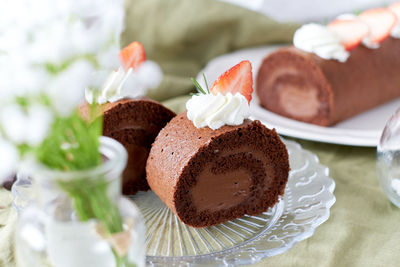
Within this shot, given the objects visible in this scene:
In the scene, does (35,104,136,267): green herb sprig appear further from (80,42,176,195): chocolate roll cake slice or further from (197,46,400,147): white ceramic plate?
(197,46,400,147): white ceramic plate

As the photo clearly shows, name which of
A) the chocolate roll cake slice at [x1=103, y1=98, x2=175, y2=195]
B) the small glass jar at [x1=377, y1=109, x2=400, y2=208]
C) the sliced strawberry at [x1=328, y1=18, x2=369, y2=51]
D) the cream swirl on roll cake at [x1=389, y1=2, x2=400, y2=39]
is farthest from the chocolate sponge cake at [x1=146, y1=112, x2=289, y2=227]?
the cream swirl on roll cake at [x1=389, y1=2, x2=400, y2=39]

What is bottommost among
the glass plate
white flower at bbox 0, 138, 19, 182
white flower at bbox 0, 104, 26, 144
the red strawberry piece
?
the glass plate

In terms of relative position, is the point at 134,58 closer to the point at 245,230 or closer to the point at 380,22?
the point at 245,230

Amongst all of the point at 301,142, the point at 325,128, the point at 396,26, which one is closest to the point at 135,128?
the point at 301,142

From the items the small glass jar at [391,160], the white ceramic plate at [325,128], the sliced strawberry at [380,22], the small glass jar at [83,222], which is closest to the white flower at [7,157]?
the small glass jar at [83,222]

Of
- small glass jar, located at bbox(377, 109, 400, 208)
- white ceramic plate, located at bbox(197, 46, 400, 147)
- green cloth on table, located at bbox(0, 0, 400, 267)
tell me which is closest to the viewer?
green cloth on table, located at bbox(0, 0, 400, 267)
